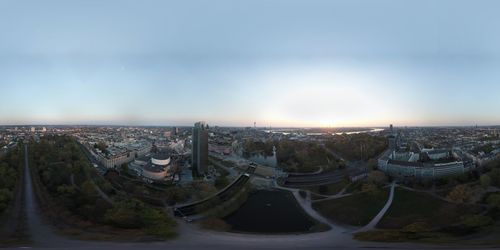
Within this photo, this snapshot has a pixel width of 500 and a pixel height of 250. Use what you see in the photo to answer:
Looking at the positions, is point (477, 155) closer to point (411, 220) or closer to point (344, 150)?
point (344, 150)

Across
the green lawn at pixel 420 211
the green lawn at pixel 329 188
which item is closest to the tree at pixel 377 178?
the green lawn at pixel 329 188

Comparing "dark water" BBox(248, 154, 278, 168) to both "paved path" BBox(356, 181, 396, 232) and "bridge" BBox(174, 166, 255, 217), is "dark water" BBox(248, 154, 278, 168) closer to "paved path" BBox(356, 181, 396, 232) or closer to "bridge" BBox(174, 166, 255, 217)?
"bridge" BBox(174, 166, 255, 217)

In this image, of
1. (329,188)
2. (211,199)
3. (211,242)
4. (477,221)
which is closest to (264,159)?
(329,188)

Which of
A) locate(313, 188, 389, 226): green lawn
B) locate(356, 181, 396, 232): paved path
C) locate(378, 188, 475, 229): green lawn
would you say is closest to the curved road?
locate(356, 181, 396, 232): paved path

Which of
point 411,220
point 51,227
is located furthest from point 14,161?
point 411,220

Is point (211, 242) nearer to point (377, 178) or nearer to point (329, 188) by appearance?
point (329, 188)
